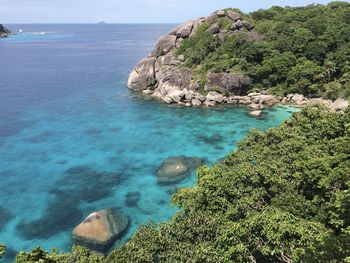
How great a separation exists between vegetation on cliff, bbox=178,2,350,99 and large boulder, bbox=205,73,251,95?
1446 millimetres

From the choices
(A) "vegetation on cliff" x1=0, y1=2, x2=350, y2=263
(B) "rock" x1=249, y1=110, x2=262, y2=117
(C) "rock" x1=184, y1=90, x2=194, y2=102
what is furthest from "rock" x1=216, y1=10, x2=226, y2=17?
(A) "vegetation on cliff" x1=0, y1=2, x2=350, y2=263

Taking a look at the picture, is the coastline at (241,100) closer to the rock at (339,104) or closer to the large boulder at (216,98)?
the large boulder at (216,98)

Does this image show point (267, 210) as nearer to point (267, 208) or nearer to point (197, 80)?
point (267, 208)

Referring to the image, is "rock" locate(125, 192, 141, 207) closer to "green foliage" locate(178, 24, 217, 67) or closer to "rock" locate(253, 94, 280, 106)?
"rock" locate(253, 94, 280, 106)

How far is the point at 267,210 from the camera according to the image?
16.3 metres

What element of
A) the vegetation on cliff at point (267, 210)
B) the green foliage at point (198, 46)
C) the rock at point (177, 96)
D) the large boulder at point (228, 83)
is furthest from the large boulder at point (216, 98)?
the vegetation on cliff at point (267, 210)

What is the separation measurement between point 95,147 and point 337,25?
5001 centimetres

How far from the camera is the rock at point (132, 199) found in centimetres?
2945

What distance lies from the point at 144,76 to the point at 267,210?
5275cm

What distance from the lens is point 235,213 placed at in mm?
17641

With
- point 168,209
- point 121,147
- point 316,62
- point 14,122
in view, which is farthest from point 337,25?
point 14,122

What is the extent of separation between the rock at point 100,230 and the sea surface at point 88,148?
758 mm

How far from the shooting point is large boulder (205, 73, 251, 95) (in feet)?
187

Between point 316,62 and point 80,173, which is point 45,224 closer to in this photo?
point 80,173
